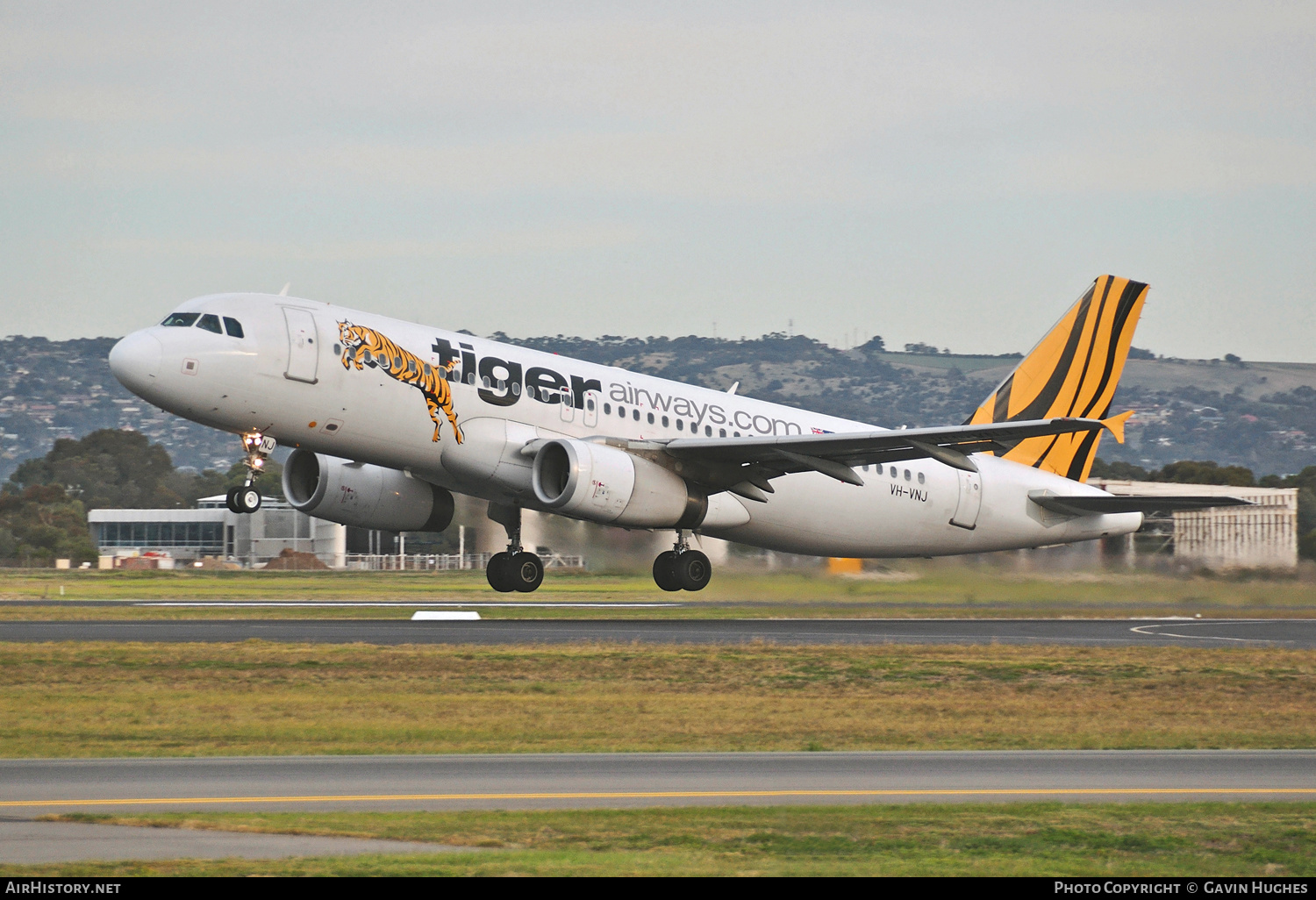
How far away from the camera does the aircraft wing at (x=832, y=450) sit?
2903 cm

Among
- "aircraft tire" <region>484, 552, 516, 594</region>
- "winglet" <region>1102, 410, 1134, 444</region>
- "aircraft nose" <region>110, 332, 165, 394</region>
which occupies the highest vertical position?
"aircraft nose" <region>110, 332, 165, 394</region>

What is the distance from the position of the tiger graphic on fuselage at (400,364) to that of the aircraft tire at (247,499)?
2.89 metres

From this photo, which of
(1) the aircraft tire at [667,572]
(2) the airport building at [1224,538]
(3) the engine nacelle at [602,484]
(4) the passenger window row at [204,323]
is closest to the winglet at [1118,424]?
(2) the airport building at [1224,538]

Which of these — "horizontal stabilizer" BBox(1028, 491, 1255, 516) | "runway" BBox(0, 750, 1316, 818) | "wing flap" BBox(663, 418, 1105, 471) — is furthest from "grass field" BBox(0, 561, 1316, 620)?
"runway" BBox(0, 750, 1316, 818)

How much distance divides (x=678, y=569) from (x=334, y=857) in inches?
927

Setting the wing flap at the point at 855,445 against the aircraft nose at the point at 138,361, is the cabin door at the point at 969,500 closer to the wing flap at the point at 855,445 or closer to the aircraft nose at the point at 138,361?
the wing flap at the point at 855,445

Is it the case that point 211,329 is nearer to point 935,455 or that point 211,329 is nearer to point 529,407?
point 529,407

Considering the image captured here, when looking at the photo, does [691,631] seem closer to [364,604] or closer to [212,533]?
[364,604]

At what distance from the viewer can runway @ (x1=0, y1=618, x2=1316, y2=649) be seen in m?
26.5

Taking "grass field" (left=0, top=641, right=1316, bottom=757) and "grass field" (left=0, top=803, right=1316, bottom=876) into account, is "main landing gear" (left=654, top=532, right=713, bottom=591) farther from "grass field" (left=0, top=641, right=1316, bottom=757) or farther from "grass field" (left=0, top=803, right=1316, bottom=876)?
"grass field" (left=0, top=803, right=1316, bottom=876)

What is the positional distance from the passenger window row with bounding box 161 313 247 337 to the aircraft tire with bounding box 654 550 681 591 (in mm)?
10744

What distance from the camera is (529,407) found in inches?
1172

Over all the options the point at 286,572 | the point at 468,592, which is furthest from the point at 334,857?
the point at 286,572

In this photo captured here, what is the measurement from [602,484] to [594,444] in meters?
1.10
